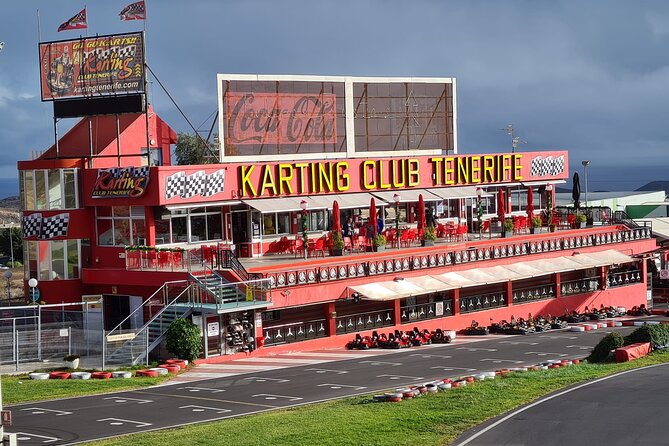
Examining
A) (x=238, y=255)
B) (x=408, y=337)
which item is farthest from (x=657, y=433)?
(x=238, y=255)

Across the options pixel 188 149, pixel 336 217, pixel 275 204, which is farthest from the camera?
pixel 188 149

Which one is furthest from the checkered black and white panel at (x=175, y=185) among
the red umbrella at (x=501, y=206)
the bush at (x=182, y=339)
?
the red umbrella at (x=501, y=206)

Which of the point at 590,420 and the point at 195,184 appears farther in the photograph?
the point at 195,184

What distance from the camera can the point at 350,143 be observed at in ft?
206

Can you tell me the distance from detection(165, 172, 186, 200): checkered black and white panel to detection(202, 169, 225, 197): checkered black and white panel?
1.41m

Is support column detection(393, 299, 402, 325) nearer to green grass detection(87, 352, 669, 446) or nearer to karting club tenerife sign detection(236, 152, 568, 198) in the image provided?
karting club tenerife sign detection(236, 152, 568, 198)

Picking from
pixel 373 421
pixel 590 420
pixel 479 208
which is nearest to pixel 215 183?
pixel 479 208

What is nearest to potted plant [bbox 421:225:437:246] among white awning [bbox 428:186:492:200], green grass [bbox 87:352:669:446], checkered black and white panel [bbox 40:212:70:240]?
white awning [bbox 428:186:492:200]

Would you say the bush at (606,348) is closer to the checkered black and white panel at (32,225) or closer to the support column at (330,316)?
the support column at (330,316)

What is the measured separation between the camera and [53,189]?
53.4 meters

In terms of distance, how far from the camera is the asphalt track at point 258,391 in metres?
31.4

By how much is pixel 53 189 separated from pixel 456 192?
24.7 meters

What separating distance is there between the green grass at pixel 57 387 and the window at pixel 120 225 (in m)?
12.3

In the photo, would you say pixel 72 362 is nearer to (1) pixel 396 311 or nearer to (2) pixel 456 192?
(1) pixel 396 311
